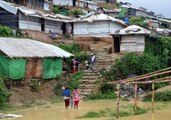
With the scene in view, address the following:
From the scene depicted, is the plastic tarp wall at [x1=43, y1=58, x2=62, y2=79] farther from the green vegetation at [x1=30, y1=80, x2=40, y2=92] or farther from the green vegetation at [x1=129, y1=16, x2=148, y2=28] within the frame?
the green vegetation at [x1=129, y1=16, x2=148, y2=28]

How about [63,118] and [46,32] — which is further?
[46,32]

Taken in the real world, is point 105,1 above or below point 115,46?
above

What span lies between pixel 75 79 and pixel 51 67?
2.04 meters

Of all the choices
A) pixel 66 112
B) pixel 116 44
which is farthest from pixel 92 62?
pixel 66 112

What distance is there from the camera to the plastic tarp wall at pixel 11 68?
2269 cm

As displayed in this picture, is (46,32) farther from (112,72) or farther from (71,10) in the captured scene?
(71,10)

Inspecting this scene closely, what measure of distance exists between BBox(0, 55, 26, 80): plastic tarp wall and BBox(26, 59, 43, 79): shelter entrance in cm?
89

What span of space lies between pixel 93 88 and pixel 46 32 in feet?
36.9

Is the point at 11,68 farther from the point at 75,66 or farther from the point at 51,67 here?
the point at 75,66

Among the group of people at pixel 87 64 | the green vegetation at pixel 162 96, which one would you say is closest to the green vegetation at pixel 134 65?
the group of people at pixel 87 64

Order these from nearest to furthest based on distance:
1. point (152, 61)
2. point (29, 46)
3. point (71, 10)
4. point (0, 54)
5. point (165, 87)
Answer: point (0, 54)
point (29, 46)
point (165, 87)
point (152, 61)
point (71, 10)

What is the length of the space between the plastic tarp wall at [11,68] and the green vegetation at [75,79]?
182 inches

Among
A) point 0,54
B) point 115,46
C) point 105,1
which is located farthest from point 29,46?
point 105,1

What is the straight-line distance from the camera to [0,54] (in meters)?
22.6
